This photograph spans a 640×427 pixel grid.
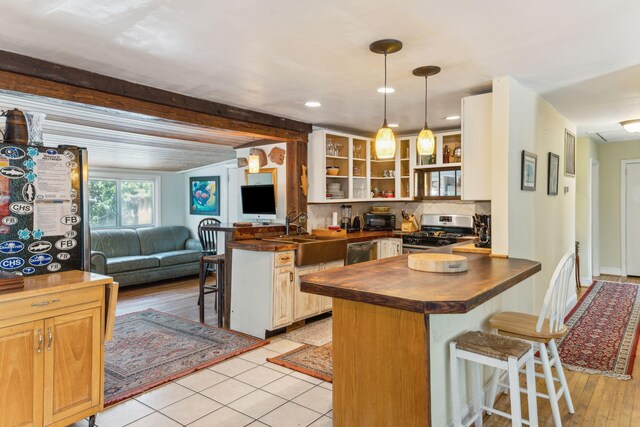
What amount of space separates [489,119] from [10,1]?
3.33m

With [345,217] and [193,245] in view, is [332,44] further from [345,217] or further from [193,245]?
[193,245]

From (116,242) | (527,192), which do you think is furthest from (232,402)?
(116,242)

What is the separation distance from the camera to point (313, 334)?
414cm

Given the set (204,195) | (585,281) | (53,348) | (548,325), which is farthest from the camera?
(204,195)

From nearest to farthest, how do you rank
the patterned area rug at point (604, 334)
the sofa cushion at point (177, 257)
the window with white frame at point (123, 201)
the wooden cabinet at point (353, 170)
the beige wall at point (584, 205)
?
the patterned area rug at point (604, 334)
the wooden cabinet at point (353, 170)
the beige wall at point (584, 205)
the sofa cushion at point (177, 257)
the window with white frame at point (123, 201)

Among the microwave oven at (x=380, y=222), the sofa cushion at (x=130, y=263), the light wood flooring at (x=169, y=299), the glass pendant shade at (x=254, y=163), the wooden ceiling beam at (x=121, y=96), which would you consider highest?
the wooden ceiling beam at (x=121, y=96)

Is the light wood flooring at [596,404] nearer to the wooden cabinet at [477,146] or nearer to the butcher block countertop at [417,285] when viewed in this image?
the butcher block countertop at [417,285]

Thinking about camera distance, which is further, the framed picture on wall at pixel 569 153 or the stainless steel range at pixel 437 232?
the stainless steel range at pixel 437 232

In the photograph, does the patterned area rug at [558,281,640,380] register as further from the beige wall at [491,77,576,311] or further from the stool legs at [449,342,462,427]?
the stool legs at [449,342,462,427]

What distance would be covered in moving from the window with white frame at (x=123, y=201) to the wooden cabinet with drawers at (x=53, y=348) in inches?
207

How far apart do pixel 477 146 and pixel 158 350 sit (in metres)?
3.36

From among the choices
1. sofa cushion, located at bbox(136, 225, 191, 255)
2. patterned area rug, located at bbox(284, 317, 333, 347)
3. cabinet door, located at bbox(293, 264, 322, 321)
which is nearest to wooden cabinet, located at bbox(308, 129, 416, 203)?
cabinet door, located at bbox(293, 264, 322, 321)

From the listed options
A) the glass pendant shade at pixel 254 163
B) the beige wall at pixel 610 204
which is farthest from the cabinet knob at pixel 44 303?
the beige wall at pixel 610 204

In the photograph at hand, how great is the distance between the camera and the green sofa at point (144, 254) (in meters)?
6.18
